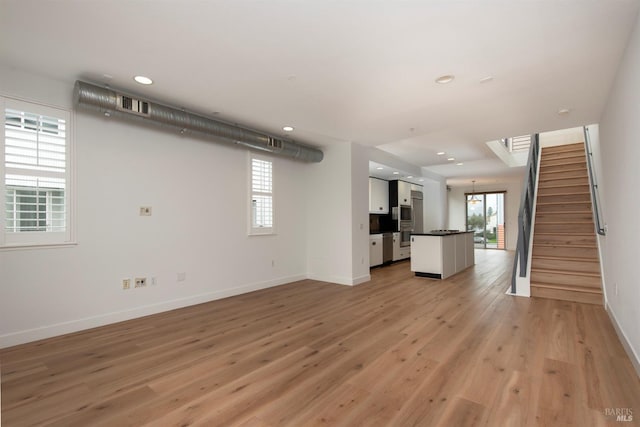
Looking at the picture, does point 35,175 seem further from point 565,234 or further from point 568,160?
point 568,160

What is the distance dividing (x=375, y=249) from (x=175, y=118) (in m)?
5.17

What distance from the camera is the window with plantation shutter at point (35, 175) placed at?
2871 mm

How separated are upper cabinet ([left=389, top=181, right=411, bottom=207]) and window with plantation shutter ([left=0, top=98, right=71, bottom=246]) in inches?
278

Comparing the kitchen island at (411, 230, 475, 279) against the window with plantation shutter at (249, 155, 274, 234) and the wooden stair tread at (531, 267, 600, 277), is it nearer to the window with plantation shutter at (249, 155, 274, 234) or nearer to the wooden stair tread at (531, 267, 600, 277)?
the wooden stair tread at (531, 267, 600, 277)

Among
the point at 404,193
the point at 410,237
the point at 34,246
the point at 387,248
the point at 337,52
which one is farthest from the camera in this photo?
the point at 404,193

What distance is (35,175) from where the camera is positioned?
3.01 m

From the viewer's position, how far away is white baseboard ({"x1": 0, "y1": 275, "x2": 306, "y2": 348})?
2.91m

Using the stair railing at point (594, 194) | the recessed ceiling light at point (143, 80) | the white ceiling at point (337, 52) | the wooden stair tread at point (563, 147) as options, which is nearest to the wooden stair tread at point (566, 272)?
the stair railing at point (594, 194)

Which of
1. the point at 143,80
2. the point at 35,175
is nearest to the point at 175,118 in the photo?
the point at 143,80

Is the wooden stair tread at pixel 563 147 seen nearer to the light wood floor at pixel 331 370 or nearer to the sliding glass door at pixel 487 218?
the light wood floor at pixel 331 370

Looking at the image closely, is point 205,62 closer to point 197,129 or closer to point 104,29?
point 104,29

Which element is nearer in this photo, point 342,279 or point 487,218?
point 342,279

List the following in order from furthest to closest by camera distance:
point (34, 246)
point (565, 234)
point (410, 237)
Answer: point (410, 237) → point (565, 234) → point (34, 246)

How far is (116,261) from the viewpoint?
354cm
